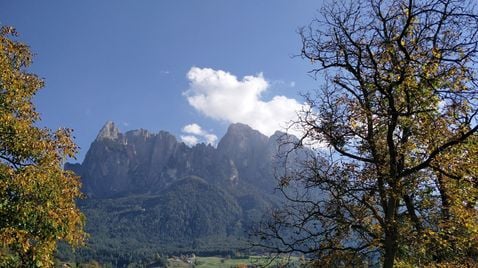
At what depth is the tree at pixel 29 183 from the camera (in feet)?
45.7

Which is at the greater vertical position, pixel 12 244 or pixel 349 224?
pixel 349 224

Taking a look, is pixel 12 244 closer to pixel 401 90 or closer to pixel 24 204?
pixel 24 204

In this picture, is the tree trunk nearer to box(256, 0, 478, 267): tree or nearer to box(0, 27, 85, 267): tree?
box(256, 0, 478, 267): tree

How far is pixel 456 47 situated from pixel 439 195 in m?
4.67

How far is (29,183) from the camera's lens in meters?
14.3

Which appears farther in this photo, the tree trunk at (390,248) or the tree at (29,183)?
the tree at (29,183)

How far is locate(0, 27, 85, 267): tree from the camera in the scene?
1394 centimetres

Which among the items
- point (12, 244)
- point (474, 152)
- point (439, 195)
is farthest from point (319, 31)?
point (12, 244)

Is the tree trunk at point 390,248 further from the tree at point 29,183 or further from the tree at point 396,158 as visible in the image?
the tree at point 29,183

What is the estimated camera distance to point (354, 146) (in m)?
13.4

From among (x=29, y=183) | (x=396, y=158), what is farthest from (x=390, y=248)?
(x=29, y=183)

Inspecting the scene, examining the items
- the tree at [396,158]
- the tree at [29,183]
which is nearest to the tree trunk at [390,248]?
the tree at [396,158]

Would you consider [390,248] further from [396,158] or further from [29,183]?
[29,183]

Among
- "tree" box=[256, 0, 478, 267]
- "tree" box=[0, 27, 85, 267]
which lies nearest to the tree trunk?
"tree" box=[256, 0, 478, 267]
